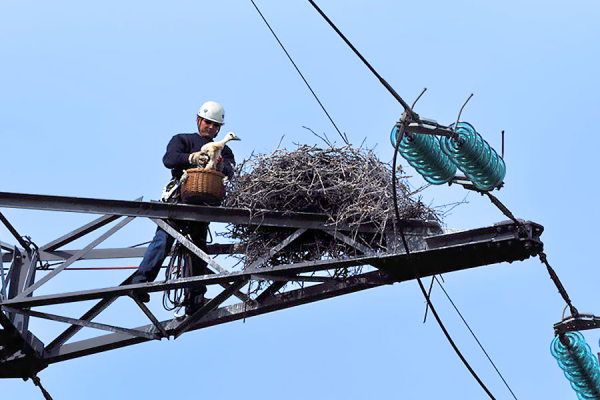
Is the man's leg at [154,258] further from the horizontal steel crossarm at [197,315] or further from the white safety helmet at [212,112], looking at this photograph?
the white safety helmet at [212,112]

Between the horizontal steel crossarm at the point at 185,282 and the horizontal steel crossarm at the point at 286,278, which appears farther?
the horizontal steel crossarm at the point at 286,278

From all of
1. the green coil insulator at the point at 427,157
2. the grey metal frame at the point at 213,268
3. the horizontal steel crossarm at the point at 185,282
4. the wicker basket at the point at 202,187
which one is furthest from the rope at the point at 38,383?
the green coil insulator at the point at 427,157

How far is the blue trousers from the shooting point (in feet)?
35.9

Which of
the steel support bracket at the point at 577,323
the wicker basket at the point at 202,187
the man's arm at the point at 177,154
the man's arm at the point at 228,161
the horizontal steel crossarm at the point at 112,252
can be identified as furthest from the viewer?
the horizontal steel crossarm at the point at 112,252

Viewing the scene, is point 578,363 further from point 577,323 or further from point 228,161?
point 228,161

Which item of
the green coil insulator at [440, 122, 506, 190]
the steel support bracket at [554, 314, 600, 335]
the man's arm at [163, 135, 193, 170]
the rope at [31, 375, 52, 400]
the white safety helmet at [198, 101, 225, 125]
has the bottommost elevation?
the rope at [31, 375, 52, 400]

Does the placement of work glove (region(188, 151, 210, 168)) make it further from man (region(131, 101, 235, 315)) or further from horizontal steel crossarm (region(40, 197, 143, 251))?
horizontal steel crossarm (region(40, 197, 143, 251))

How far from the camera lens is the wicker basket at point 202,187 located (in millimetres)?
10906

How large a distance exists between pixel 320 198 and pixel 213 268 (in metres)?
1.16

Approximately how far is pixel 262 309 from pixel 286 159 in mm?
1375

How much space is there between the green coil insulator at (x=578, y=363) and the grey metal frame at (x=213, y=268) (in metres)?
1.14

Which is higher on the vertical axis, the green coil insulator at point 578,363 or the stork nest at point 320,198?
the stork nest at point 320,198

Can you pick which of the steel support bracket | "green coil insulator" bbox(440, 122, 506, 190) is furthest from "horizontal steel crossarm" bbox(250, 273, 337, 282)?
the steel support bracket

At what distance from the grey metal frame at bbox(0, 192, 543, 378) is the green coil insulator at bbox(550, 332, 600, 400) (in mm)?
1144
